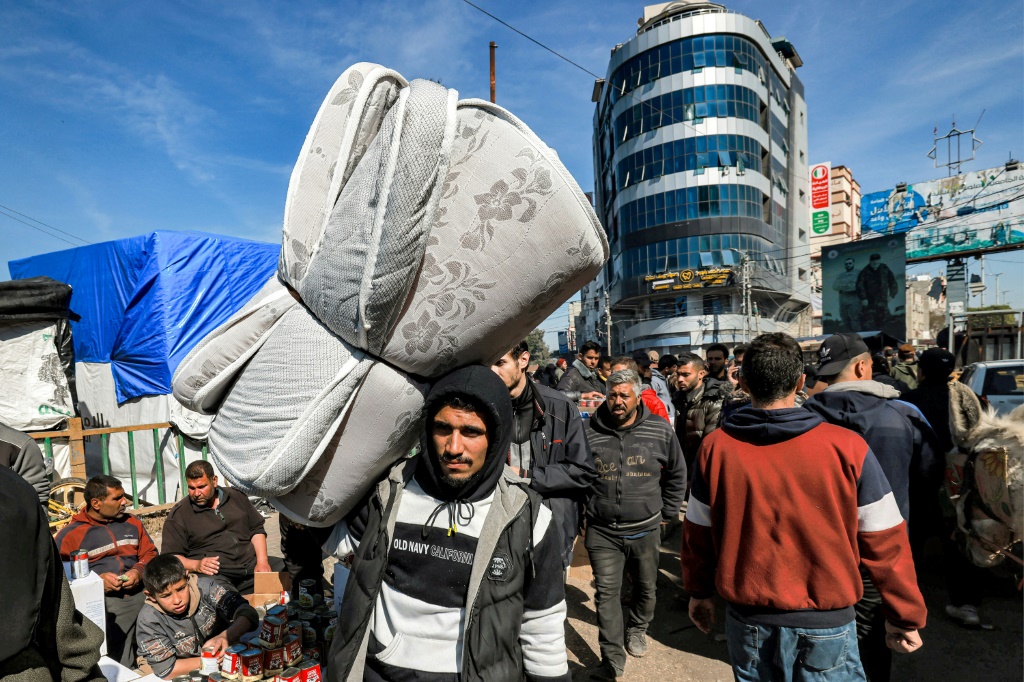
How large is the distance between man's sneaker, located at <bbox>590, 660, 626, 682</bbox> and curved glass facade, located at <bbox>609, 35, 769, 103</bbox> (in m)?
48.4

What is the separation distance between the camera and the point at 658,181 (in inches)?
1763

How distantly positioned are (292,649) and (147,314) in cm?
618

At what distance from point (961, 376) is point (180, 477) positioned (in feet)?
35.7

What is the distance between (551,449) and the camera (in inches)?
128

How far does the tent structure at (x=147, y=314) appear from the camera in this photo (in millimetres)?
7164

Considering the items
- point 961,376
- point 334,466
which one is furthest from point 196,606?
point 961,376

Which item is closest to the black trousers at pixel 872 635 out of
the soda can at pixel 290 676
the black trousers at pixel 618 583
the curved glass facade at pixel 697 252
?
the black trousers at pixel 618 583

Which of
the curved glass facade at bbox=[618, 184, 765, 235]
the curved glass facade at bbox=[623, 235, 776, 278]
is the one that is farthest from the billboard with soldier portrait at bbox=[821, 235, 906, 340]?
the curved glass facade at bbox=[618, 184, 765, 235]

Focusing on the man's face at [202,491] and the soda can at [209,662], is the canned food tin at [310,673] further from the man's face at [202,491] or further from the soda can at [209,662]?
the man's face at [202,491]

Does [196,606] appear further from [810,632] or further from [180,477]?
[180,477]

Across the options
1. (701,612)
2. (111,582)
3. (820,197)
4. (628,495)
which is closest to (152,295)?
(111,582)

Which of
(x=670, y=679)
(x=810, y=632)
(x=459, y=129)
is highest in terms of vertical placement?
(x=459, y=129)

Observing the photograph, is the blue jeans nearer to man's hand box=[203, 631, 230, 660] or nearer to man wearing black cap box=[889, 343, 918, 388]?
man's hand box=[203, 631, 230, 660]

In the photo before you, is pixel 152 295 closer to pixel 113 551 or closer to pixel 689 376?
pixel 113 551
